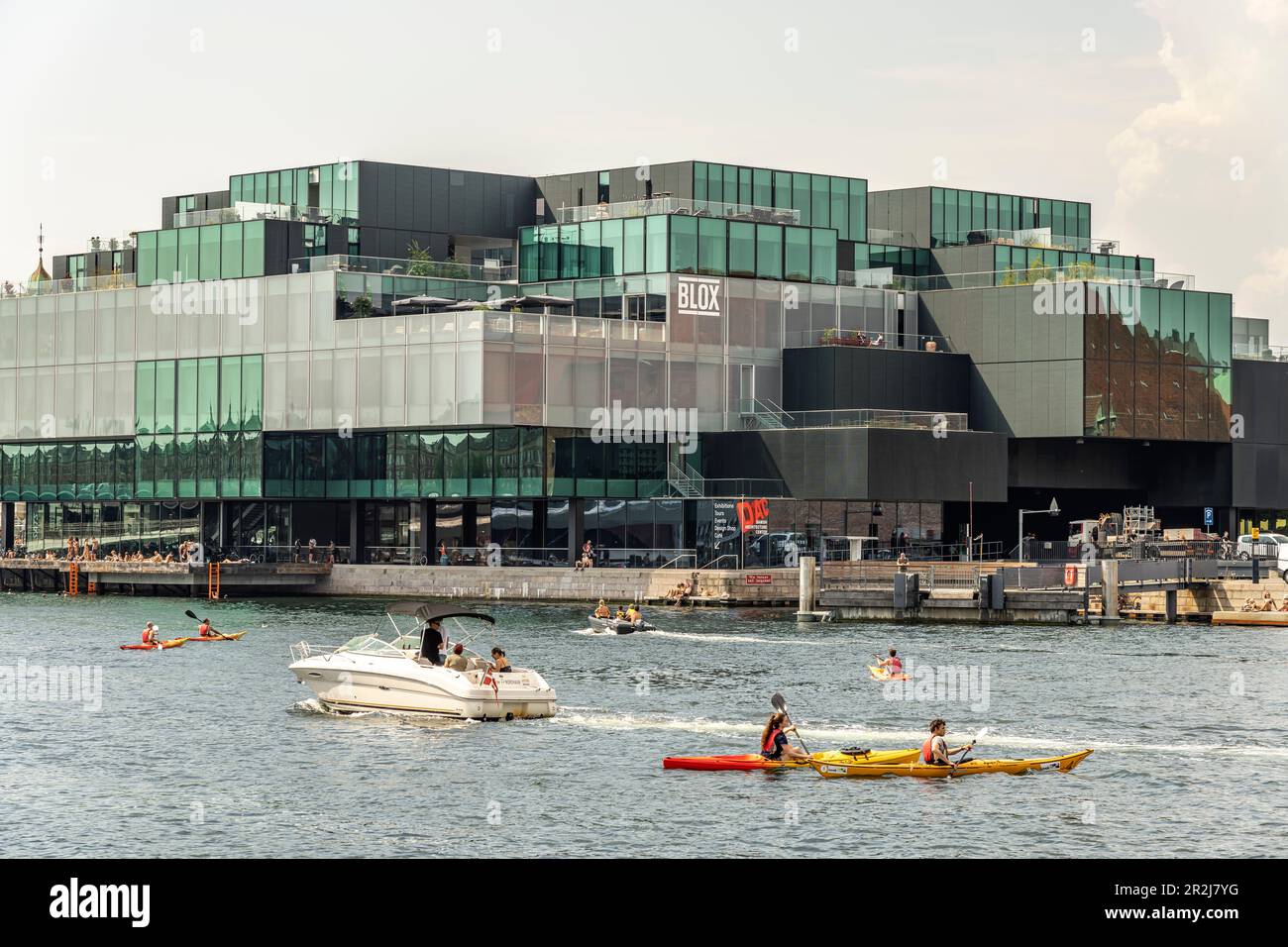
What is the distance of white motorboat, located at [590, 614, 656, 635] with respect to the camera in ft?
295

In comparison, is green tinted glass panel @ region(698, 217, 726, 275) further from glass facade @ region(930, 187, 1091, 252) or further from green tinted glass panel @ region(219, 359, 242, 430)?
green tinted glass panel @ region(219, 359, 242, 430)

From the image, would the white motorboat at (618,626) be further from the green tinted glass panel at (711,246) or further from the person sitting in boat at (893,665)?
the green tinted glass panel at (711,246)

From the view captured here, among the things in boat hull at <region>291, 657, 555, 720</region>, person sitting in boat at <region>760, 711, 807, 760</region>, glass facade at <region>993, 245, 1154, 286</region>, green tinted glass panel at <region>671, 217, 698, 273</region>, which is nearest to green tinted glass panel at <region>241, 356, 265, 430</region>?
green tinted glass panel at <region>671, 217, 698, 273</region>

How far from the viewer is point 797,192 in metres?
148

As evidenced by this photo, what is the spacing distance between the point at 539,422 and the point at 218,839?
8466 centimetres

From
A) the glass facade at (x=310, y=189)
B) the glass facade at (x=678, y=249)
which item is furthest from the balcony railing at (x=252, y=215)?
the glass facade at (x=678, y=249)

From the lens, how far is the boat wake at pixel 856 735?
53.2 metres

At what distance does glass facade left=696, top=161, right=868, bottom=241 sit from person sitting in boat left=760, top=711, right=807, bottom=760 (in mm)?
96871

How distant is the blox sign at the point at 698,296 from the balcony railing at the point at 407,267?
13952mm

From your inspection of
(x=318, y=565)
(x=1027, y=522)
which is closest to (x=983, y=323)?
(x=1027, y=522)

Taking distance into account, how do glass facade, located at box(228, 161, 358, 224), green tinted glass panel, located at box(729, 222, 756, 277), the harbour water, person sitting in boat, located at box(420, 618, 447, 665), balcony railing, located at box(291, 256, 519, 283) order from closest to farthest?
1. the harbour water
2. person sitting in boat, located at box(420, 618, 447, 665)
3. balcony railing, located at box(291, 256, 519, 283)
4. green tinted glass panel, located at box(729, 222, 756, 277)
5. glass facade, located at box(228, 161, 358, 224)

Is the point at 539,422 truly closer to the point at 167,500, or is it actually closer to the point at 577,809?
the point at 167,500

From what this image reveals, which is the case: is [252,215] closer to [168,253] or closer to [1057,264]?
[168,253]

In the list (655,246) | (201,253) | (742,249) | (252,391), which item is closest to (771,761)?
(655,246)
